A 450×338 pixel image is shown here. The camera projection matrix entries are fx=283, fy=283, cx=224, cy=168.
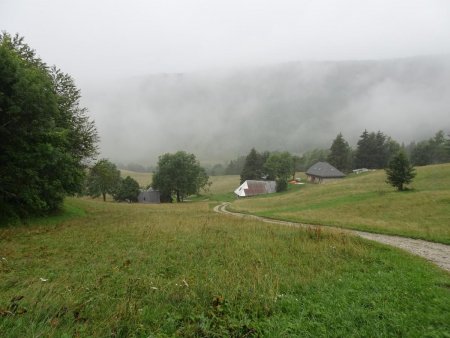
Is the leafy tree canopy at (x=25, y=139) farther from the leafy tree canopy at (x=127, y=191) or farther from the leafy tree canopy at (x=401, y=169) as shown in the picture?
the leafy tree canopy at (x=127, y=191)

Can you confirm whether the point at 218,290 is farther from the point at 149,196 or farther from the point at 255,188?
the point at 149,196

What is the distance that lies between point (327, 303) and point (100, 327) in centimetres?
523

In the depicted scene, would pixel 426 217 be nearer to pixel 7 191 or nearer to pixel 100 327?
pixel 100 327

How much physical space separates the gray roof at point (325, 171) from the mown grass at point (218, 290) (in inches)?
3264

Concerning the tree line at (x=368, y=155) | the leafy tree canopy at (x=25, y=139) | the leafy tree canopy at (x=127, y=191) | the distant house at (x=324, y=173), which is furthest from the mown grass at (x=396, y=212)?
the leafy tree canopy at (x=127, y=191)

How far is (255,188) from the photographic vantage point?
289 feet

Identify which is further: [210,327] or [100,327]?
[210,327]

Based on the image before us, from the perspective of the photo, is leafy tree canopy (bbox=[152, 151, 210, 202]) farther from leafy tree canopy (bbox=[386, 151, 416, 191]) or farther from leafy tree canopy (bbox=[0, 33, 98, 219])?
leafy tree canopy (bbox=[0, 33, 98, 219])

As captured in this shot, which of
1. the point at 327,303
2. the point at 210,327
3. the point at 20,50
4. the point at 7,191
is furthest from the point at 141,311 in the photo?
the point at 20,50

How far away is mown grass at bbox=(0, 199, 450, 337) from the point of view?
18.6ft

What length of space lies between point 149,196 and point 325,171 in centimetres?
5783

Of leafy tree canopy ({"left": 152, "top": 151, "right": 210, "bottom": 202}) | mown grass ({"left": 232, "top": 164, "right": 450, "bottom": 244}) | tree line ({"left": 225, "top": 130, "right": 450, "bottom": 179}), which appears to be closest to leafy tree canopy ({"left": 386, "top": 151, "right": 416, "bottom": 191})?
mown grass ({"left": 232, "top": 164, "right": 450, "bottom": 244})

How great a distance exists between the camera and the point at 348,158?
10200cm

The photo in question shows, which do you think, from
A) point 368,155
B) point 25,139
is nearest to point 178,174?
point 25,139
